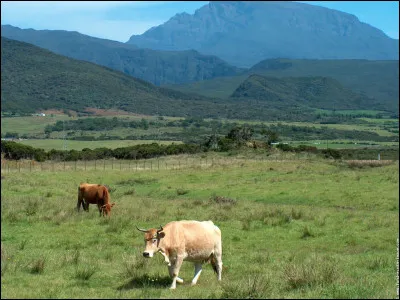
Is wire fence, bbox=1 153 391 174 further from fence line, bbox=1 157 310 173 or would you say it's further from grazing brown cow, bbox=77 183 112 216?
grazing brown cow, bbox=77 183 112 216

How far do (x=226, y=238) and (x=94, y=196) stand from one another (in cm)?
856

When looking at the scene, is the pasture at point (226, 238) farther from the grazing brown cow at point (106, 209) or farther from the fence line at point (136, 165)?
the fence line at point (136, 165)

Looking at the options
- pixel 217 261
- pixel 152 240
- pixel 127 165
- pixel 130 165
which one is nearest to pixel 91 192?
pixel 217 261

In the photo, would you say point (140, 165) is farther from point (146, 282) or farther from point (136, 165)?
point (146, 282)

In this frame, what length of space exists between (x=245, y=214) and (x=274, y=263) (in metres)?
9.56

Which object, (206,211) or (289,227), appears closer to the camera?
(289,227)

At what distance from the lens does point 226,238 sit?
1958 cm

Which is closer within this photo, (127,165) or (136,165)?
(136,165)

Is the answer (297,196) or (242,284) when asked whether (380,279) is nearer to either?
(242,284)

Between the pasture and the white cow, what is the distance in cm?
52

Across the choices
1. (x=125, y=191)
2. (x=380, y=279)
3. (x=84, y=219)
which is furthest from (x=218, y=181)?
(x=380, y=279)

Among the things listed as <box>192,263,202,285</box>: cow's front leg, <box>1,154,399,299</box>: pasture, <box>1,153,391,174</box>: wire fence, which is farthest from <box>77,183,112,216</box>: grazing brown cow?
<box>1,153,391,174</box>: wire fence

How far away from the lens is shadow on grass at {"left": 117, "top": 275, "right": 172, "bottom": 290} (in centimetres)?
1177

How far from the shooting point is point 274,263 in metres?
15.1
